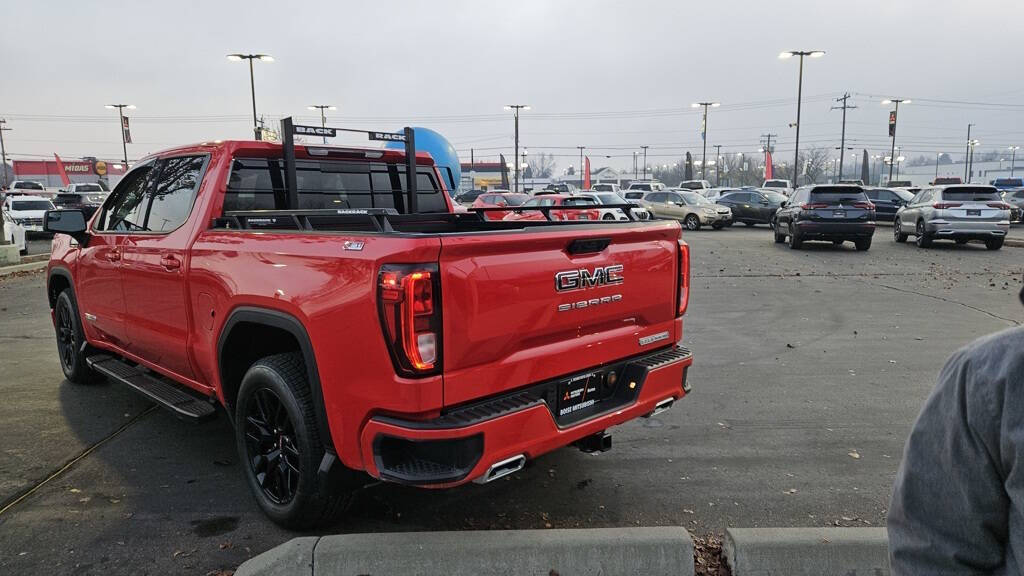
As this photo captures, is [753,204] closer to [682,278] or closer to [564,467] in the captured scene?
[682,278]

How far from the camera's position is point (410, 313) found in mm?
2664

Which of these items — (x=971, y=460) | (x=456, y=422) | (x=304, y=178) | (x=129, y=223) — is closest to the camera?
(x=971, y=460)

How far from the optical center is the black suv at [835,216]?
1698 cm

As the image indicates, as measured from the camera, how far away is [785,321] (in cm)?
866

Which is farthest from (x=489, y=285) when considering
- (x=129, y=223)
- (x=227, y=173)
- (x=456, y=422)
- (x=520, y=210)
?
(x=129, y=223)

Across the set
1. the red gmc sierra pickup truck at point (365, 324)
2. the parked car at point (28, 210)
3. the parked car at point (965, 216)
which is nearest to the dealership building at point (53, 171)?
the parked car at point (28, 210)

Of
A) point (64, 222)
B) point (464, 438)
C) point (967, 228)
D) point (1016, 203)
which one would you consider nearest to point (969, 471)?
point (464, 438)

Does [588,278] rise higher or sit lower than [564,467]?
higher

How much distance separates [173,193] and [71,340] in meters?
2.48

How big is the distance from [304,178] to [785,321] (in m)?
6.41

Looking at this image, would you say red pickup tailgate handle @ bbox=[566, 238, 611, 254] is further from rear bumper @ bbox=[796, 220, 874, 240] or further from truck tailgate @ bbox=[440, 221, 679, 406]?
rear bumper @ bbox=[796, 220, 874, 240]

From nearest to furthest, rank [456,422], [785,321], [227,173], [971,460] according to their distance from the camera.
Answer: [971,460]
[456,422]
[227,173]
[785,321]

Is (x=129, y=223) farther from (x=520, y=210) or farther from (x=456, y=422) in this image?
(x=456, y=422)

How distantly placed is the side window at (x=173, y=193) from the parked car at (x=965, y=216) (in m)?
18.1
